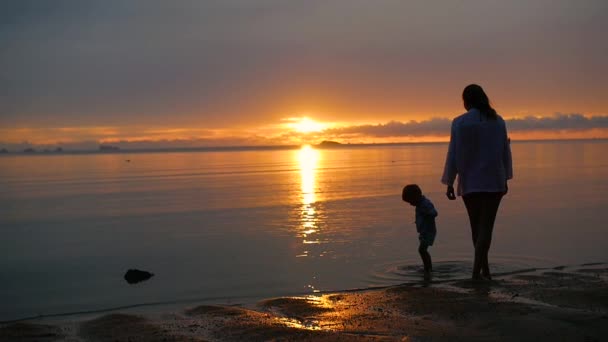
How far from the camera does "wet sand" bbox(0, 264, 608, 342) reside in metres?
5.23

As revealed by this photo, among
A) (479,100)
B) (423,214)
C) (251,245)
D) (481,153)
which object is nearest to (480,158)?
(481,153)

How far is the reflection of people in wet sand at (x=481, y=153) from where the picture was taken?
7.05 metres

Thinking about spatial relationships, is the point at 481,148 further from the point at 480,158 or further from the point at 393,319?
the point at 393,319

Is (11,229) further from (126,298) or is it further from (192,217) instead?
(126,298)

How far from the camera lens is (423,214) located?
8.60m

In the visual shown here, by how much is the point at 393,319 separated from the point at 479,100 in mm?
2892

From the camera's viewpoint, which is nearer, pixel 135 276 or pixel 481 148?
pixel 481 148

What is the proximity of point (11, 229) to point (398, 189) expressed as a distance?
50.6 ft

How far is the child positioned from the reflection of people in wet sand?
1.22 meters

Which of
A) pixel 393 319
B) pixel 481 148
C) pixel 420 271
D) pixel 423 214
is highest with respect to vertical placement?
pixel 481 148

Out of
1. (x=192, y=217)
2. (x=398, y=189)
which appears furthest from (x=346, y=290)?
(x=398, y=189)

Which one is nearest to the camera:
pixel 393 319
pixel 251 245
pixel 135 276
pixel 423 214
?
pixel 393 319

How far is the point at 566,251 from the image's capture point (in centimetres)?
1065

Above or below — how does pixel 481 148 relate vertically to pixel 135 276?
above
